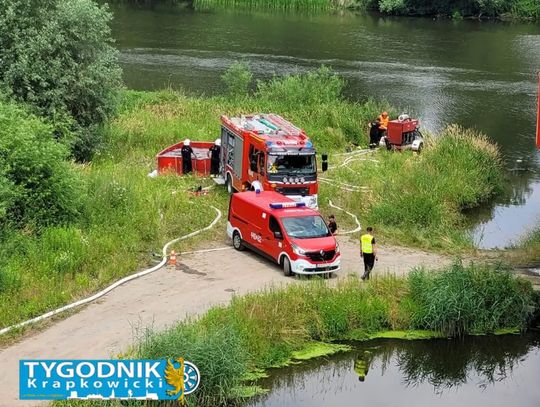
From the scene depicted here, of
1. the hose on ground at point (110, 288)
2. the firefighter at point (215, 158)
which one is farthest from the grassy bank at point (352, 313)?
the firefighter at point (215, 158)

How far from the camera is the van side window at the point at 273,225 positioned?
2543 centimetres

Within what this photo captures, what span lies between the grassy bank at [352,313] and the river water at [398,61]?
762 cm

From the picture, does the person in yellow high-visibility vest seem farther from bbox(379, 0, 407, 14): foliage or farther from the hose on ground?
bbox(379, 0, 407, 14): foliage

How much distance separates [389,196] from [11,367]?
15896 millimetres

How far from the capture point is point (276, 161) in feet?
96.2

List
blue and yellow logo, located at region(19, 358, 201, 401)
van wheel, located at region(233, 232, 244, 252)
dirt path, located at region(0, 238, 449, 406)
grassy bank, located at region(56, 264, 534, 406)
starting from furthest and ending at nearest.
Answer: van wheel, located at region(233, 232, 244, 252)
grassy bank, located at region(56, 264, 534, 406)
dirt path, located at region(0, 238, 449, 406)
blue and yellow logo, located at region(19, 358, 201, 401)

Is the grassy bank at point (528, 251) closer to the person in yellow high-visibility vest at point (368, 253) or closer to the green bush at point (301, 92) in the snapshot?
the person in yellow high-visibility vest at point (368, 253)

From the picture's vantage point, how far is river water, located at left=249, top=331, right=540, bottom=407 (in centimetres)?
2016

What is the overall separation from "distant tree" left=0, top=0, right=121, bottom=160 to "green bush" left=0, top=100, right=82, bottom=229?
6.84m

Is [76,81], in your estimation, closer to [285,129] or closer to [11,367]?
[285,129]

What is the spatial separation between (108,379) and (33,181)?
973 cm

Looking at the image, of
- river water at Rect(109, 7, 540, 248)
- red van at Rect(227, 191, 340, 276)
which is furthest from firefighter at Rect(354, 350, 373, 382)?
river water at Rect(109, 7, 540, 248)

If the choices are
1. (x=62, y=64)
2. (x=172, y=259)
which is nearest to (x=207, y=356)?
(x=172, y=259)

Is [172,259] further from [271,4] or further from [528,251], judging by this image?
[271,4]
